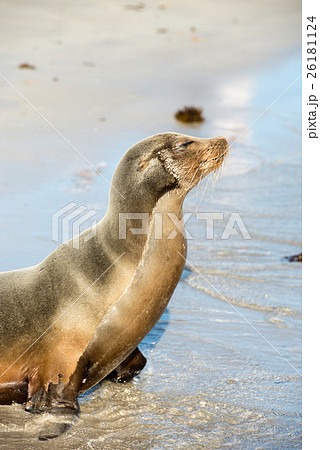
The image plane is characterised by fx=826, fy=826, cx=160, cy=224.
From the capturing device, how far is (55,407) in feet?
16.6

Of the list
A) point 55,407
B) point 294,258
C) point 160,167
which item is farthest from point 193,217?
point 55,407

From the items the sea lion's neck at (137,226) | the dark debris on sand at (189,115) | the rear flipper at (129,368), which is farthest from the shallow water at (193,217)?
the sea lion's neck at (137,226)

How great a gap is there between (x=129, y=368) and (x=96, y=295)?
88cm

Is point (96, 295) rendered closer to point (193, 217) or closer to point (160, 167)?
point (160, 167)

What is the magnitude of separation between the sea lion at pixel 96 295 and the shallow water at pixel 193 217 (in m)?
0.27

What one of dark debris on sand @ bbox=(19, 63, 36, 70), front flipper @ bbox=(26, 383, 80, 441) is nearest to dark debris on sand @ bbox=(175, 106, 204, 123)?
dark debris on sand @ bbox=(19, 63, 36, 70)

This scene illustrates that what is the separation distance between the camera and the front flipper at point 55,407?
4.98m

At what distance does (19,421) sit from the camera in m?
5.12

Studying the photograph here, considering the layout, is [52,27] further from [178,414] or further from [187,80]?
[178,414]

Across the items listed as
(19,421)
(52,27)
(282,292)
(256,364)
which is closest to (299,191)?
(282,292)

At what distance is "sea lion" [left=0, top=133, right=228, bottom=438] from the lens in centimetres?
517

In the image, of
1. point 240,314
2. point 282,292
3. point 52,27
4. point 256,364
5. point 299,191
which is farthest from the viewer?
point 52,27

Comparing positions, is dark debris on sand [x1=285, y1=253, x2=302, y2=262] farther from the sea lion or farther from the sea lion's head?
the sea lion

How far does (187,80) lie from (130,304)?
10.9 m
